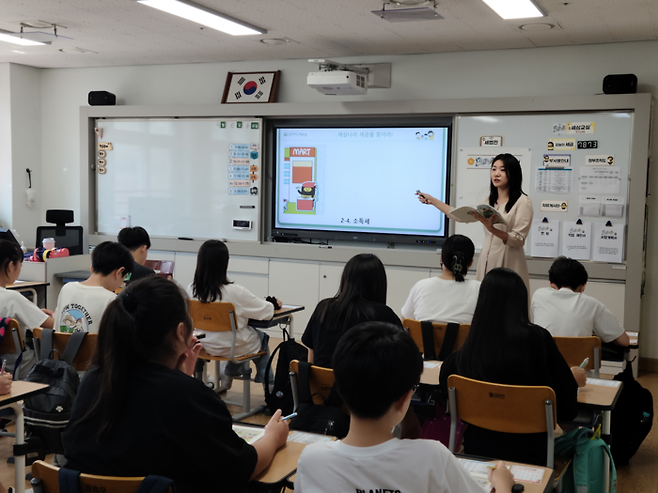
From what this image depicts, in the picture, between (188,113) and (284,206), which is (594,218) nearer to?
(284,206)

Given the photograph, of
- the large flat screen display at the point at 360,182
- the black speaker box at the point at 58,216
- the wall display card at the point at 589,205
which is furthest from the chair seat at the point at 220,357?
the black speaker box at the point at 58,216

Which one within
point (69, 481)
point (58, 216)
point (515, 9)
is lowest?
point (69, 481)

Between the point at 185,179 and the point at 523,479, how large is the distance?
6072 mm

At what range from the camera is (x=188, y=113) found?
23.1ft

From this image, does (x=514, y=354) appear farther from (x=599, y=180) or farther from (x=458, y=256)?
(x=599, y=180)

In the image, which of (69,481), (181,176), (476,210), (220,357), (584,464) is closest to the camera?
(69,481)

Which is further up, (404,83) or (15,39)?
(15,39)

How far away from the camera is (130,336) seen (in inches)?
61.2

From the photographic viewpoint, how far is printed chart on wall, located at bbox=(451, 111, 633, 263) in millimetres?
5527

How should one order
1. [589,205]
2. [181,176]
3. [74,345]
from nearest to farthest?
[74,345], [589,205], [181,176]

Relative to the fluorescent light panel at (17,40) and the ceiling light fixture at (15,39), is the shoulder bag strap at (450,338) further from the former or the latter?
the fluorescent light panel at (17,40)

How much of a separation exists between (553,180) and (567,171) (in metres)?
0.14

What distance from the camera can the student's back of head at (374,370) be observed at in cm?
134

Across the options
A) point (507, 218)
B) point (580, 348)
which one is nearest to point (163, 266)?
point (507, 218)
